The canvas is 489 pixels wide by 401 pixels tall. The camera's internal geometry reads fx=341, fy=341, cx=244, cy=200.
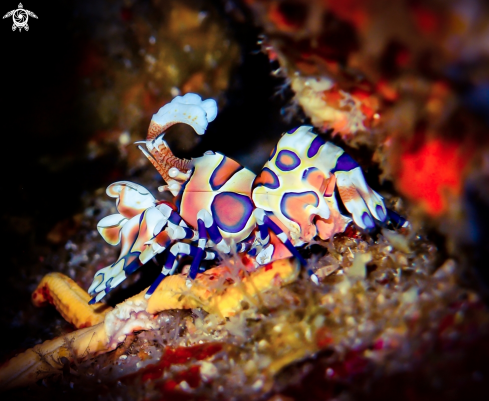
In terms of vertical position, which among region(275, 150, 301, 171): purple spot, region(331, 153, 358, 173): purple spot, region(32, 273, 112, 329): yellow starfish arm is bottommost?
region(32, 273, 112, 329): yellow starfish arm

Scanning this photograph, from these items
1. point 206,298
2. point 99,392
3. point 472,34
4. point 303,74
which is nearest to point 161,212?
point 206,298

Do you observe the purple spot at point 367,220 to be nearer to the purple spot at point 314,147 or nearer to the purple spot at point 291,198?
the purple spot at point 291,198

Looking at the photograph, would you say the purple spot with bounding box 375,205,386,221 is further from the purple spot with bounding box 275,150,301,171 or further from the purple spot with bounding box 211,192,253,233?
the purple spot with bounding box 211,192,253,233

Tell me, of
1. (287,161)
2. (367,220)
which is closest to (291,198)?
(287,161)

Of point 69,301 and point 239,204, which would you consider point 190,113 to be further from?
point 69,301

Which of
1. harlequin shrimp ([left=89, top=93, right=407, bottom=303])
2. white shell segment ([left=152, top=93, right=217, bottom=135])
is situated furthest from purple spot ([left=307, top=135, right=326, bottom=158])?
white shell segment ([left=152, top=93, right=217, bottom=135])

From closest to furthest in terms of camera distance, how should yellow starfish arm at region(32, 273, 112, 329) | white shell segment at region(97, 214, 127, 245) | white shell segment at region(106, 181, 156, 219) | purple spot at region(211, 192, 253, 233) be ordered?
purple spot at region(211, 192, 253, 233)
white shell segment at region(106, 181, 156, 219)
white shell segment at region(97, 214, 127, 245)
yellow starfish arm at region(32, 273, 112, 329)

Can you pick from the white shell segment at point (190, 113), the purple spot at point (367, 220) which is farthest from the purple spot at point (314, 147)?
the white shell segment at point (190, 113)

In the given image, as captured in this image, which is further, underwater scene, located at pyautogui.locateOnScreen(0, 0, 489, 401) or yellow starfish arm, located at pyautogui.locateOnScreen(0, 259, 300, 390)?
yellow starfish arm, located at pyautogui.locateOnScreen(0, 259, 300, 390)

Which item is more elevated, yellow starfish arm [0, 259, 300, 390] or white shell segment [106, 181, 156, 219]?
white shell segment [106, 181, 156, 219]
